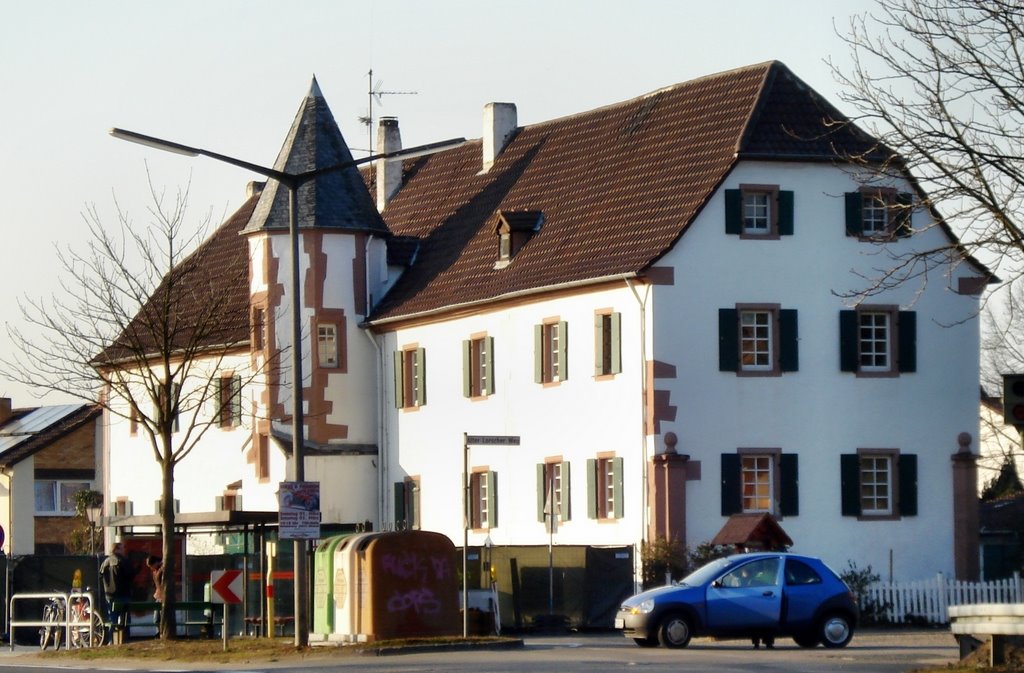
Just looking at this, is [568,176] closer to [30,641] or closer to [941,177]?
[30,641]

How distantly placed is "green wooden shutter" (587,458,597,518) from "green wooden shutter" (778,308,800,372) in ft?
14.5

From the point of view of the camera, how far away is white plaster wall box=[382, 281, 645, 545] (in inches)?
1788

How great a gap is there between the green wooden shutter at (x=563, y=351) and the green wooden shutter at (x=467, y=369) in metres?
3.94

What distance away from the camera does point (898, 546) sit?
4556 cm

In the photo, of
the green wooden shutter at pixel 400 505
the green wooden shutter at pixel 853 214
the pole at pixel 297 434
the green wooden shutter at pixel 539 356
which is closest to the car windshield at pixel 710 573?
the pole at pixel 297 434

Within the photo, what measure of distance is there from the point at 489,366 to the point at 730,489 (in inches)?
317

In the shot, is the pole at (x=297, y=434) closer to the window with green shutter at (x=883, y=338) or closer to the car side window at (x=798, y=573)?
the car side window at (x=798, y=573)

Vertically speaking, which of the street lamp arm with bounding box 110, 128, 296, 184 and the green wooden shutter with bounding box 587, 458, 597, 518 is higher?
the street lamp arm with bounding box 110, 128, 296, 184

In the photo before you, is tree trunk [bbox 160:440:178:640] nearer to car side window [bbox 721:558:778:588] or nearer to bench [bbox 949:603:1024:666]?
car side window [bbox 721:558:778:588]

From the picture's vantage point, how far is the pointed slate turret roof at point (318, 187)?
54.6 m

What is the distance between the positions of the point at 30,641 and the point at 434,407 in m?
14.0

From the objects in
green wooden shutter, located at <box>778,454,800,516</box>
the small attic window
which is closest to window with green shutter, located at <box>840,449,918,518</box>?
green wooden shutter, located at <box>778,454,800,516</box>

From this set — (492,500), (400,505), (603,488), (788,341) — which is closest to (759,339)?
(788,341)

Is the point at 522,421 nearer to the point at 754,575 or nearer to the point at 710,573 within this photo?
the point at 710,573
